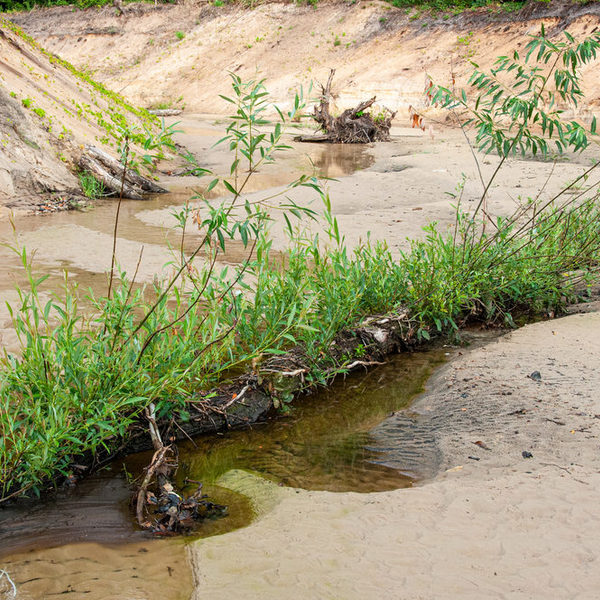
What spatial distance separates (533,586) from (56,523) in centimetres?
185

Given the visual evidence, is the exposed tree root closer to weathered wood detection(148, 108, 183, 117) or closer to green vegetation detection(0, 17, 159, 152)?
green vegetation detection(0, 17, 159, 152)

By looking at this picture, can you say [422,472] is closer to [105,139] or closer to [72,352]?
[72,352]

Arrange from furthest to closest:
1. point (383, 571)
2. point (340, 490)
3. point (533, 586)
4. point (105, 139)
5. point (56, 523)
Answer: point (105, 139), point (340, 490), point (56, 523), point (383, 571), point (533, 586)

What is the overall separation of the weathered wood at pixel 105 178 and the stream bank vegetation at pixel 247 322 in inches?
171

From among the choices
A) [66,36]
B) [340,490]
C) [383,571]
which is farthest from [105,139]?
[66,36]

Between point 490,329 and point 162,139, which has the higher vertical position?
point 162,139

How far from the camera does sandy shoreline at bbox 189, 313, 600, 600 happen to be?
2096mm

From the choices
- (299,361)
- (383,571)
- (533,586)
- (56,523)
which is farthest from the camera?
(299,361)

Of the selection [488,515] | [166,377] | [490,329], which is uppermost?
[166,377]

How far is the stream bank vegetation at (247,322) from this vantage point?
285 centimetres

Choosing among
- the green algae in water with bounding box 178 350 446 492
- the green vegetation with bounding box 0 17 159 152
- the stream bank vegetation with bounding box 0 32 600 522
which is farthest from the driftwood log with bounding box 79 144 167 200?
the green algae in water with bounding box 178 350 446 492

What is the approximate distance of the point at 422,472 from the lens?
121 inches

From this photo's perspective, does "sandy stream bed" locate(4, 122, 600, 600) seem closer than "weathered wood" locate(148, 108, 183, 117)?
Yes

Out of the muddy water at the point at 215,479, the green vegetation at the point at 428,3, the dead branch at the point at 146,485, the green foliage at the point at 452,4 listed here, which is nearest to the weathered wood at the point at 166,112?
the green vegetation at the point at 428,3
